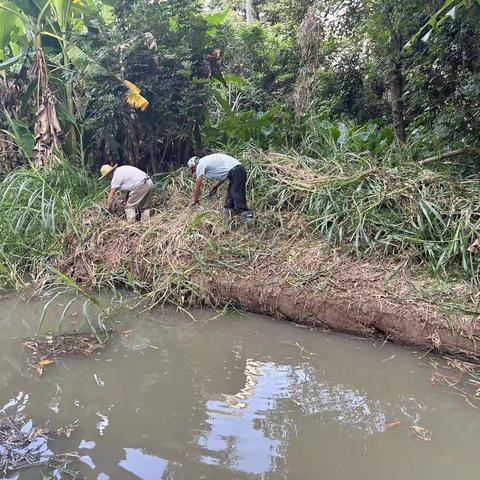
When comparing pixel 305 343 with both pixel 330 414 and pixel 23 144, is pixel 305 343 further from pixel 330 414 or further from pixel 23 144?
pixel 23 144

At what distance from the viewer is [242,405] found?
3.75 metres

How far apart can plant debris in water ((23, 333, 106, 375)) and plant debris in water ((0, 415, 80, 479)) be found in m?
0.87

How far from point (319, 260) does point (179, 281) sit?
1.50 metres

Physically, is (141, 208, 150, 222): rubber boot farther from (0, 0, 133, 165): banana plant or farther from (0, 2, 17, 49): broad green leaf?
(0, 2, 17, 49): broad green leaf

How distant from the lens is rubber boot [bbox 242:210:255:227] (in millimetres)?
6242

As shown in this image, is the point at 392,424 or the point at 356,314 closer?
the point at 392,424

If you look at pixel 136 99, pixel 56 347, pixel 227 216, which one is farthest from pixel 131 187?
pixel 56 347

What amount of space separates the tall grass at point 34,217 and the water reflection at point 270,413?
10.7ft

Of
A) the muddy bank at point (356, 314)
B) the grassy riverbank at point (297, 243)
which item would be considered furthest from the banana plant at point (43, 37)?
the muddy bank at point (356, 314)

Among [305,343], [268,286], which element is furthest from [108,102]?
[305,343]

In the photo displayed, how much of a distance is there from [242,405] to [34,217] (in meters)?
4.09

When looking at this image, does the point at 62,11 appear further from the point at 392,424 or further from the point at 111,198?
the point at 392,424

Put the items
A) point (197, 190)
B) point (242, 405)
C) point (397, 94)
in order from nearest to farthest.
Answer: point (242, 405) → point (197, 190) → point (397, 94)

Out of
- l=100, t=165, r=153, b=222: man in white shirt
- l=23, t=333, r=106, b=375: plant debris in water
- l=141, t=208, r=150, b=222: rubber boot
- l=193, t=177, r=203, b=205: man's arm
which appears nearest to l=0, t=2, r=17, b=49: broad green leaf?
l=100, t=165, r=153, b=222: man in white shirt
